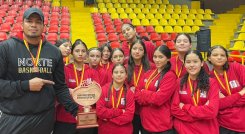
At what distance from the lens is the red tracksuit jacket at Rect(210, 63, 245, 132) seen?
262 cm

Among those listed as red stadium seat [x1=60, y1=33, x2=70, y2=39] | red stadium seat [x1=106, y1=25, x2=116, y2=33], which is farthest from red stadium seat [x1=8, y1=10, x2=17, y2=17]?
red stadium seat [x1=106, y1=25, x2=116, y2=33]

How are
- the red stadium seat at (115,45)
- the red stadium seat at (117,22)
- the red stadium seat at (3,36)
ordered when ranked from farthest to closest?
the red stadium seat at (117,22)
the red stadium seat at (115,45)
the red stadium seat at (3,36)

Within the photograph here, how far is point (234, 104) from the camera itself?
2.65 metres

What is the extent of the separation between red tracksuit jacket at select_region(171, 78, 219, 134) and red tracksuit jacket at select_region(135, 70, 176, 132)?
8 centimetres

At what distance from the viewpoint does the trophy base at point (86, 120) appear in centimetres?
235

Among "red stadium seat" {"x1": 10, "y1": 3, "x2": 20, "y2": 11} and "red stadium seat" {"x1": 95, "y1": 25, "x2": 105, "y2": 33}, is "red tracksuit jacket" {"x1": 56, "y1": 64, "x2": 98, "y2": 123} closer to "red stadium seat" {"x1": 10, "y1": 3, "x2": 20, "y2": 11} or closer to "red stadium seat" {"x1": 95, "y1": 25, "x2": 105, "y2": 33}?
"red stadium seat" {"x1": 95, "y1": 25, "x2": 105, "y2": 33}

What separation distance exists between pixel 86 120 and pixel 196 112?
0.98 meters

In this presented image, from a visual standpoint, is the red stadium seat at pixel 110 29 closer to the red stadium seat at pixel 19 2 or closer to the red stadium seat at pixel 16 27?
the red stadium seat at pixel 16 27

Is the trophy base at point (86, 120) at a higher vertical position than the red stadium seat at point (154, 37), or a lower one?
lower

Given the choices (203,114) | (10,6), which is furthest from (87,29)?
(203,114)

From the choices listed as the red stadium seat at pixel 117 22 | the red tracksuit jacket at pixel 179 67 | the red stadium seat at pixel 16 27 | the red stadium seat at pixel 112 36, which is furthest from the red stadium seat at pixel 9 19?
the red tracksuit jacket at pixel 179 67

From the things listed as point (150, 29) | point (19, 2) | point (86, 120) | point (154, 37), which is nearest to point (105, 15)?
point (150, 29)

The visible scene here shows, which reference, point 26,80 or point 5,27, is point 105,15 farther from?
point 26,80

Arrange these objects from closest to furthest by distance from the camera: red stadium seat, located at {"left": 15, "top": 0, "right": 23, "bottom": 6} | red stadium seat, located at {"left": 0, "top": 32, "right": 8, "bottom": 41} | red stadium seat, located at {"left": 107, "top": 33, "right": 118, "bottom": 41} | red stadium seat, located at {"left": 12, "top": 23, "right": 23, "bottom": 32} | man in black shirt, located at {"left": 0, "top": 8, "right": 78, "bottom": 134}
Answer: man in black shirt, located at {"left": 0, "top": 8, "right": 78, "bottom": 134}, red stadium seat, located at {"left": 0, "top": 32, "right": 8, "bottom": 41}, red stadium seat, located at {"left": 12, "top": 23, "right": 23, "bottom": 32}, red stadium seat, located at {"left": 107, "top": 33, "right": 118, "bottom": 41}, red stadium seat, located at {"left": 15, "top": 0, "right": 23, "bottom": 6}
